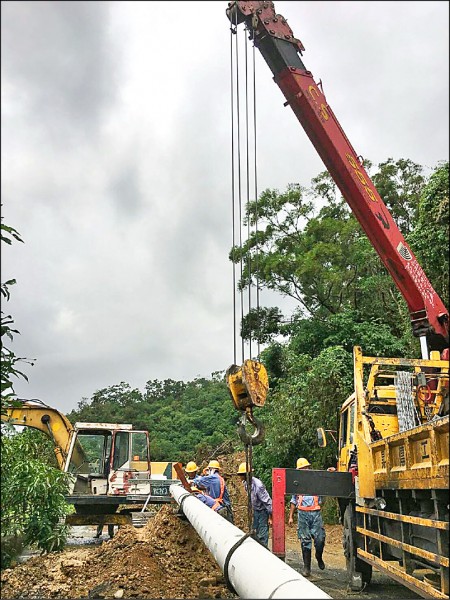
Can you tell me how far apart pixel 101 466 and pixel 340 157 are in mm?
9523

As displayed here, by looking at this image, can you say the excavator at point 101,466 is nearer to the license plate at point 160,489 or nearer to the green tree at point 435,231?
the license plate at point 160,489

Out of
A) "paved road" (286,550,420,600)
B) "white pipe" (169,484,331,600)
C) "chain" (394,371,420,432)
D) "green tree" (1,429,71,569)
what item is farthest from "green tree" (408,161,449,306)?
"green tree" (1,429,71,569)

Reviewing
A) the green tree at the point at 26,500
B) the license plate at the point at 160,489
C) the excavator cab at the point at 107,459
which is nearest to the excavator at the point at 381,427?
the green tree at the point at 26,500

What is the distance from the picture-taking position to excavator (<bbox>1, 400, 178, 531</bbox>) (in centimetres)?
1230

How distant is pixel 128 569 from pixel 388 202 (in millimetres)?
20981

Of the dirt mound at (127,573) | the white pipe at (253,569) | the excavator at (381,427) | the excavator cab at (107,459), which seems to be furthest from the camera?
the excavator cab at (107,459)

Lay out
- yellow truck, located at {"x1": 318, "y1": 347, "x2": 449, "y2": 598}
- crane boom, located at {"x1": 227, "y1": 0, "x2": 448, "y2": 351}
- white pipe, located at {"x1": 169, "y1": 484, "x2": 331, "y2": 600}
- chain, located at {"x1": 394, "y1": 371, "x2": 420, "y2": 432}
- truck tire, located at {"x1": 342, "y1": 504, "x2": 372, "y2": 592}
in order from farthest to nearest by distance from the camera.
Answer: crane boom, located at {"x1": 227, "y1": 0, "x2": 448, "y2": 351}
truck tire, located at {"x1": 342, "y1": 504, "x2": 372, "y2": 592}
chain, located at {"x1": 394, "y1": 371, "x2": 420, "y2": 432}
yellow truck, located at {"x1": 318, "y1": 347, "x2": 449, "y2": 598}
white pipe, located at {"x1": 169, "y1": 484, "x2": 331, "y2": 600}

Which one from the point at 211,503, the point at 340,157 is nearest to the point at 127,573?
the point at 211,503

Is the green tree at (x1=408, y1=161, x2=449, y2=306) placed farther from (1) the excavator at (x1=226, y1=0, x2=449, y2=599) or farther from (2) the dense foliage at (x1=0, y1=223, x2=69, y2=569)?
(2) the dense foliage at (x1=0, y1=223, x2=69, y2=569)

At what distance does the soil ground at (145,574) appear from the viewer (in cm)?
629

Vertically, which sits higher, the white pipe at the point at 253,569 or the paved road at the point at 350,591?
the white pipe at the point at 253,569

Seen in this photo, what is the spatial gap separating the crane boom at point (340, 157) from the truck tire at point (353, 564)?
2.77 meters

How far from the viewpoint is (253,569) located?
418cm

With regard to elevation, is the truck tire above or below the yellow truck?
below
